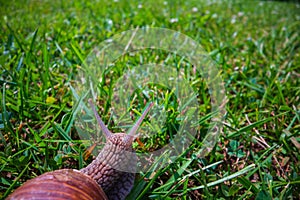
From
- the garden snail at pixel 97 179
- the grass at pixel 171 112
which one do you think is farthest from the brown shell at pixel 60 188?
the grass at pixel 171 112

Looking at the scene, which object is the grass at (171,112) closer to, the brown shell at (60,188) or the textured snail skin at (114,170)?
the textured snail skin at (114,170)

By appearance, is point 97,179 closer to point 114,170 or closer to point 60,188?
point 114,170

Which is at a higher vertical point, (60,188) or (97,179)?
(60,188)

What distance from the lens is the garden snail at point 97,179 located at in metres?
0.99

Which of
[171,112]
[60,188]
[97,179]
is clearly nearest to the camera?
[60,188]

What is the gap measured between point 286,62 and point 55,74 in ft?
6.17

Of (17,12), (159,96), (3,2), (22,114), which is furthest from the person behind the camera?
(3,2)

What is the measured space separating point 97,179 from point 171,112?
2.04 ft

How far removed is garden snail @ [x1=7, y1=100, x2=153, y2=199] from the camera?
99cm

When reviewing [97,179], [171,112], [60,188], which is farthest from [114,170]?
[171,112]

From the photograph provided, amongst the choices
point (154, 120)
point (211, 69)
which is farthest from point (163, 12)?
point (154, 120)

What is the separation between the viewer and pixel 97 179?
48.6 inches

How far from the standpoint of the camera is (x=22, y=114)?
1571 mm

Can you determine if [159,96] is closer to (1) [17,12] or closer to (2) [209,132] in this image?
(2) [209,132]
